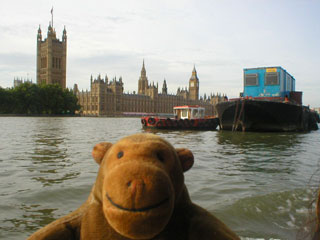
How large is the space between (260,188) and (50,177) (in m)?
3.32

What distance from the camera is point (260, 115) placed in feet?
63.1

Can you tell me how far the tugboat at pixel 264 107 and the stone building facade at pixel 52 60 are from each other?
78.6 m

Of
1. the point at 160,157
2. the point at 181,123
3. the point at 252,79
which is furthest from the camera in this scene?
the point at 181,123

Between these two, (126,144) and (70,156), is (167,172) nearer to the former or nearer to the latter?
(126,144)

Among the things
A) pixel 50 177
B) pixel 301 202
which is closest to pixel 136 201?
pixel 301 202

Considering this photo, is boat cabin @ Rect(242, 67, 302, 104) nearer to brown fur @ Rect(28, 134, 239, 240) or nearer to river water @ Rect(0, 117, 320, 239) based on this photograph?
river water @ Rect(0, 117, 320, 239)

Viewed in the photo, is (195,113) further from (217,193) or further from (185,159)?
(185,159)

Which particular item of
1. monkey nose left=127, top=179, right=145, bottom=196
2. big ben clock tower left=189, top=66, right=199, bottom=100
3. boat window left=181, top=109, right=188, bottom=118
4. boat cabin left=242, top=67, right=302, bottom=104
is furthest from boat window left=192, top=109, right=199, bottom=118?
big ben clock tower left=189, top=66, right=199, bottom=100

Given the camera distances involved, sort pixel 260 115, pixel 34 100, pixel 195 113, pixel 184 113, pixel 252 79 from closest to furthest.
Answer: pixel 260 115 → pixel 252 79 → pixel 195 113 → pixel 184 113 → pixel 34 100

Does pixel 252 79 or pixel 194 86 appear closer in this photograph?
pixel 252 79

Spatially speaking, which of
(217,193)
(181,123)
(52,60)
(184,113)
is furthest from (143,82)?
(217,193)

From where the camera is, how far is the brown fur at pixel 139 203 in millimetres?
1324

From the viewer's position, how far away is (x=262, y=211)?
3.39 metres

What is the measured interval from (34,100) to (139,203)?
65.5 metres
